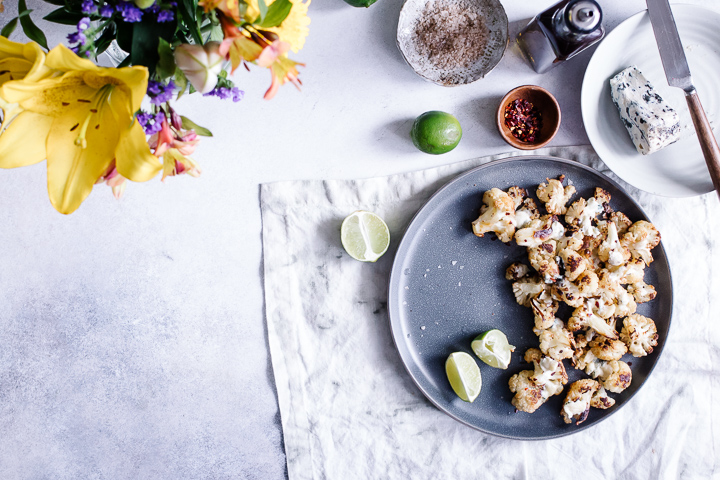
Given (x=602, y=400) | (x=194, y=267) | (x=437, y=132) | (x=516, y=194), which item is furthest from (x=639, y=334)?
(x=194, y=267)

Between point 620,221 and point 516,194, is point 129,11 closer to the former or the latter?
point 516,194

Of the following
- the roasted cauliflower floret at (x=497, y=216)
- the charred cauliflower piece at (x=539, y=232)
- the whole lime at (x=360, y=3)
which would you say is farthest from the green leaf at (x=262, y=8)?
the charred cauliflower piece at (x=539, y=232)

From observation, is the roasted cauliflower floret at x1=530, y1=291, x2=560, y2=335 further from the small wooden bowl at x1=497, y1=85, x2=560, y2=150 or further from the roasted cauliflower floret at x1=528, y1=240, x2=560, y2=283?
the small wooden bowl at x1=497, y1=85, x2=560, y2=150

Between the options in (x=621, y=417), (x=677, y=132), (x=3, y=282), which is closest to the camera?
(x=677, y=132)

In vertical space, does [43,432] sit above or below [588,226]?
below

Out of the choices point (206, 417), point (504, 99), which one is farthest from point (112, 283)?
point (504, 99)

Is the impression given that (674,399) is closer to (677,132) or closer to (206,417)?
(677,132)

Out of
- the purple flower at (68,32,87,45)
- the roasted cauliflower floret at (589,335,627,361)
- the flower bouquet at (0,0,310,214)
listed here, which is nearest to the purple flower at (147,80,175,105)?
the flower bouquet at (0,0,310,214)
